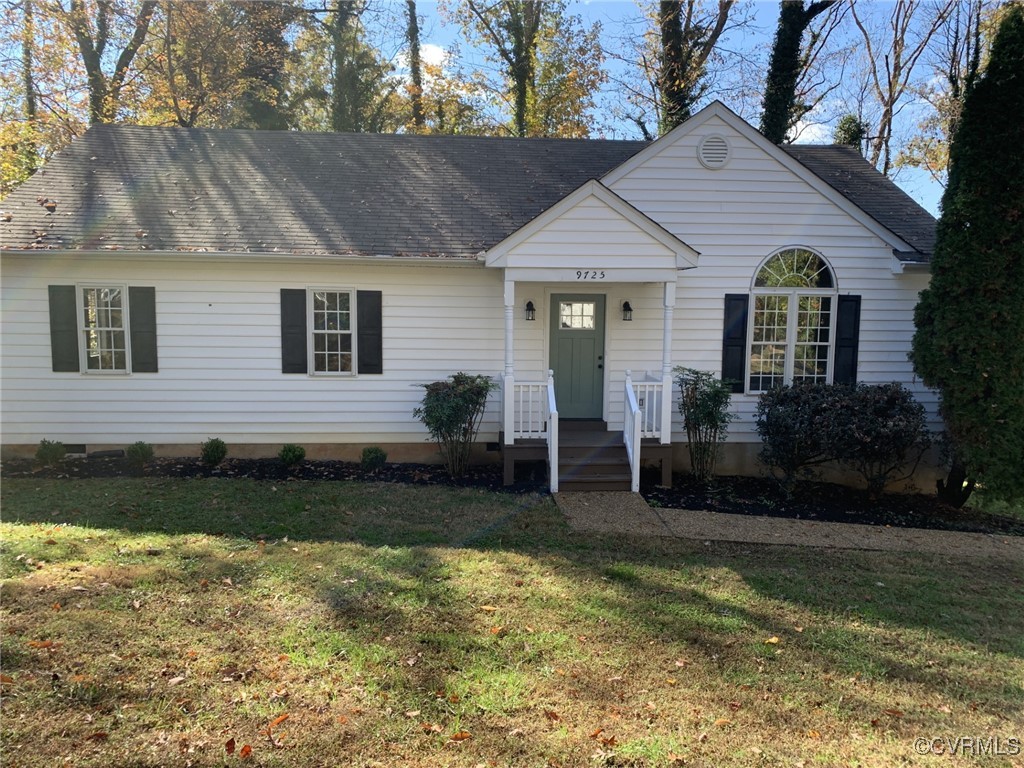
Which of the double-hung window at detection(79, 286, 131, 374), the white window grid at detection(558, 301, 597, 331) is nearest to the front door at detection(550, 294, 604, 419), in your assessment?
the white window grid at detection(558, 301, 597, 331)

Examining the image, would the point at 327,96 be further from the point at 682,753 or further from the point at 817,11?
the point at 682,753

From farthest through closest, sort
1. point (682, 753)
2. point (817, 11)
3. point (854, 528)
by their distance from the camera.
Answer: point (817, 11) < point (854, 528) < point (682, 753)

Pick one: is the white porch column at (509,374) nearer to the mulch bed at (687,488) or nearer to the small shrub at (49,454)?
the mulch bed at (687,488)

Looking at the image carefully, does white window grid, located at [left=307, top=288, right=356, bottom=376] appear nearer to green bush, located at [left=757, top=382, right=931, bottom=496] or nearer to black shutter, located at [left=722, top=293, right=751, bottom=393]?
black shutter, located at [left=722, top=293, right=751, bottom=393]

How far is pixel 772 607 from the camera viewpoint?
5004 mm

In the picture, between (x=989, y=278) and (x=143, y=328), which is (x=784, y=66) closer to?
(x=989, y=278)

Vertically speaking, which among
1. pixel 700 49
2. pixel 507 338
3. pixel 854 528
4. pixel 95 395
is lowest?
pixel 854 528

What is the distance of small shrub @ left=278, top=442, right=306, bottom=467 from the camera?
9.09 meters

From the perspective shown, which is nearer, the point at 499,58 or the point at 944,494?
the point at 944,494

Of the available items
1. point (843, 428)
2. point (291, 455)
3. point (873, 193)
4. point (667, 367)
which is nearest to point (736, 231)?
point (667, 367)

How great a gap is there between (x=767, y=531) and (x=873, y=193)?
25.1ft

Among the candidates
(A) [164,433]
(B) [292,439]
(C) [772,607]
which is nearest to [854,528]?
(C) [772,607]

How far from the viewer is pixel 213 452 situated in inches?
356

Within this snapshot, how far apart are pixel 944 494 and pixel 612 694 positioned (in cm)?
777
